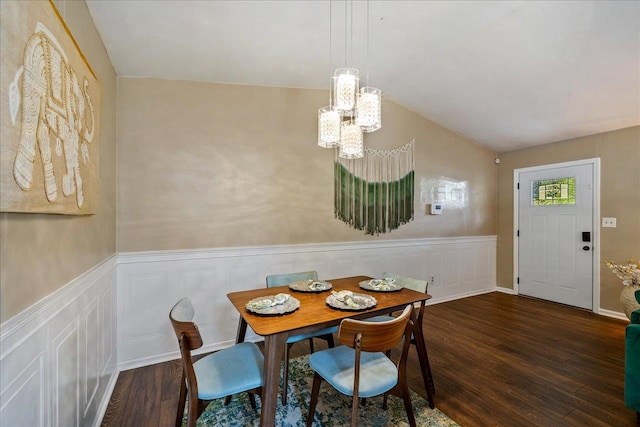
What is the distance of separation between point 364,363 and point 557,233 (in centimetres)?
415

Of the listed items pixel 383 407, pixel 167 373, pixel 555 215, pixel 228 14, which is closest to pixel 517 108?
pixel 555 215

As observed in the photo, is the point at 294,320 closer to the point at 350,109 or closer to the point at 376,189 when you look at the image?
the point at 350,109

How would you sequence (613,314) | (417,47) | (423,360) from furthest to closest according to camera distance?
(613,314), (417,47), (423,360)

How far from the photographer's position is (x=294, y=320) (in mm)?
1562

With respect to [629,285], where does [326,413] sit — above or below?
below

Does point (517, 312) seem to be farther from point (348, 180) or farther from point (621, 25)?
point (621, 25)

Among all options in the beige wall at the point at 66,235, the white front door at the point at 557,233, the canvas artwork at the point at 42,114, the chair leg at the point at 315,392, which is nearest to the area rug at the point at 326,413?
the chair leg at the point at 315,392

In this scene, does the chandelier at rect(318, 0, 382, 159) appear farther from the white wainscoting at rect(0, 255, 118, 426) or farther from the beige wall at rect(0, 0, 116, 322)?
the white wainscoting at rect(0, 255, 118, 426)

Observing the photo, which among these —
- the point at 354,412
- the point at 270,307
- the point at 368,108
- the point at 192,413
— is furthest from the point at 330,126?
the point at 192,413

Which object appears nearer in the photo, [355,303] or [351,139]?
[355,303]

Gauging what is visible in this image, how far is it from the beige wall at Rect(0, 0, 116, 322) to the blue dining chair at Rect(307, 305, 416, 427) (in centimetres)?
122

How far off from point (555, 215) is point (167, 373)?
5.28 metres

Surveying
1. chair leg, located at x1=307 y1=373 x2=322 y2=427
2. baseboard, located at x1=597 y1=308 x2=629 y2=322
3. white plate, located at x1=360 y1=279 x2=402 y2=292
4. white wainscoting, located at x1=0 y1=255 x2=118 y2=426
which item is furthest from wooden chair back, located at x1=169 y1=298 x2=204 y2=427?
baseboard, located at x1=597 y1=308 x2=629 y2=322

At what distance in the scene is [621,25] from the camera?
2180 millimetres
